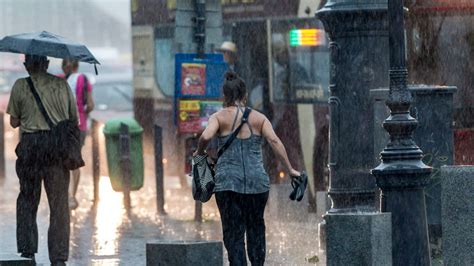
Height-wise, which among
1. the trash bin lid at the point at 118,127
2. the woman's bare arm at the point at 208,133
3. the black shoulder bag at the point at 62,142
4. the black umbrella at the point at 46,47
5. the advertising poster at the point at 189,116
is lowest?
the trash bin lid at the point at 118,127

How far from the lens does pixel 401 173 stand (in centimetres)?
1197

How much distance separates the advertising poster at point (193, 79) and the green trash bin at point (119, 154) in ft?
8.21

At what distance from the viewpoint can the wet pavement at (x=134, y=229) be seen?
14880mm

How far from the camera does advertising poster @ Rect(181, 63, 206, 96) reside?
18469 mm

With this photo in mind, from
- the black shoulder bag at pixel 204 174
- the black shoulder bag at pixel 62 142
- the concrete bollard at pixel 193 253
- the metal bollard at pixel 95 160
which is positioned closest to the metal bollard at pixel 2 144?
the metal bollard at pixel 95 160

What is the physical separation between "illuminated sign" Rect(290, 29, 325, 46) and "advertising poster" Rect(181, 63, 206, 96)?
1777 millimetres

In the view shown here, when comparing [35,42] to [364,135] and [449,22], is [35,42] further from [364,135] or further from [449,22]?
[449,22]

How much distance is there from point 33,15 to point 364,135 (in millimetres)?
52854

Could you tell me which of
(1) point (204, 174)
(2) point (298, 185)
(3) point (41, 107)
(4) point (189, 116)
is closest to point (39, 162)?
(3) point (41, 107)

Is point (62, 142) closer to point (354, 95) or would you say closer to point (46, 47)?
point (46, 47)

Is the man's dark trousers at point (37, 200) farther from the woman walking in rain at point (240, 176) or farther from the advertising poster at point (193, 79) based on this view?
the advertising poster at point (193, 79)

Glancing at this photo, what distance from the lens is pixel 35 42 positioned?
13438 millimetres

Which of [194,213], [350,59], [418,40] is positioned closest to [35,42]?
[350,59]

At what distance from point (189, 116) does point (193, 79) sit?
463 mm
